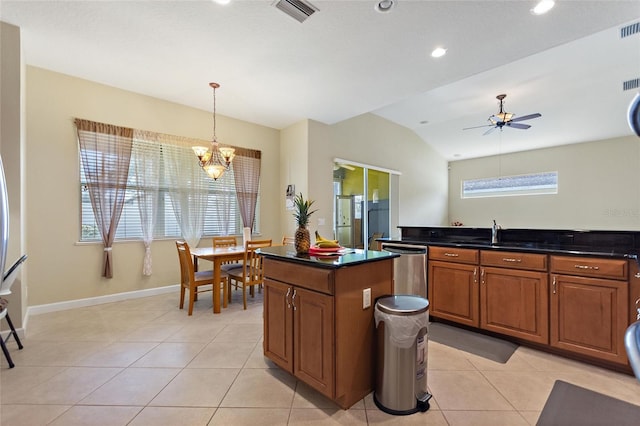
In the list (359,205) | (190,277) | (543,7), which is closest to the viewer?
(543,7)

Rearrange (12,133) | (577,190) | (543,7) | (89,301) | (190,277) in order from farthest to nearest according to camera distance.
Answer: (577,190), (89,301), (190,277), (12,133), (543,7)

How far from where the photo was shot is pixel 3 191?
1167mm

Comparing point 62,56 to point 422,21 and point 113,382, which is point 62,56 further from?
point 422,21

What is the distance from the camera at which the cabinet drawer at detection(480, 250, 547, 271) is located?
8.21 ft

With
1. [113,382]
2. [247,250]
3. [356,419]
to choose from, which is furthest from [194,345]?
[356,419]

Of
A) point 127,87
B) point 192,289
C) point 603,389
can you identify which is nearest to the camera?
point 603,389

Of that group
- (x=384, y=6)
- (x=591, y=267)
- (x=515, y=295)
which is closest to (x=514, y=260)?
(x=515, y=295)

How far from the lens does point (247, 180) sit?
5.31 metres

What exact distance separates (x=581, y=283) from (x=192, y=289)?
3900 millimetres

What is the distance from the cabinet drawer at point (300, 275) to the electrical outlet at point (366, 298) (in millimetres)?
A: 293

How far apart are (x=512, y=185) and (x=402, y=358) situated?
7.97m

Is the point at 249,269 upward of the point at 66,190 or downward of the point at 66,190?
downward

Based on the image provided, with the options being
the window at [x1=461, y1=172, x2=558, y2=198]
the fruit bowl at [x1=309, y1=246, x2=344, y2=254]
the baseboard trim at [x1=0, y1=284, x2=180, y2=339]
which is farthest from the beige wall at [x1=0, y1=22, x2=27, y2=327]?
the window at [x1=461, y1=172, x2=558, y2=198]

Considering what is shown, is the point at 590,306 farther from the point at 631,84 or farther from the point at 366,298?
the point at 631,84
